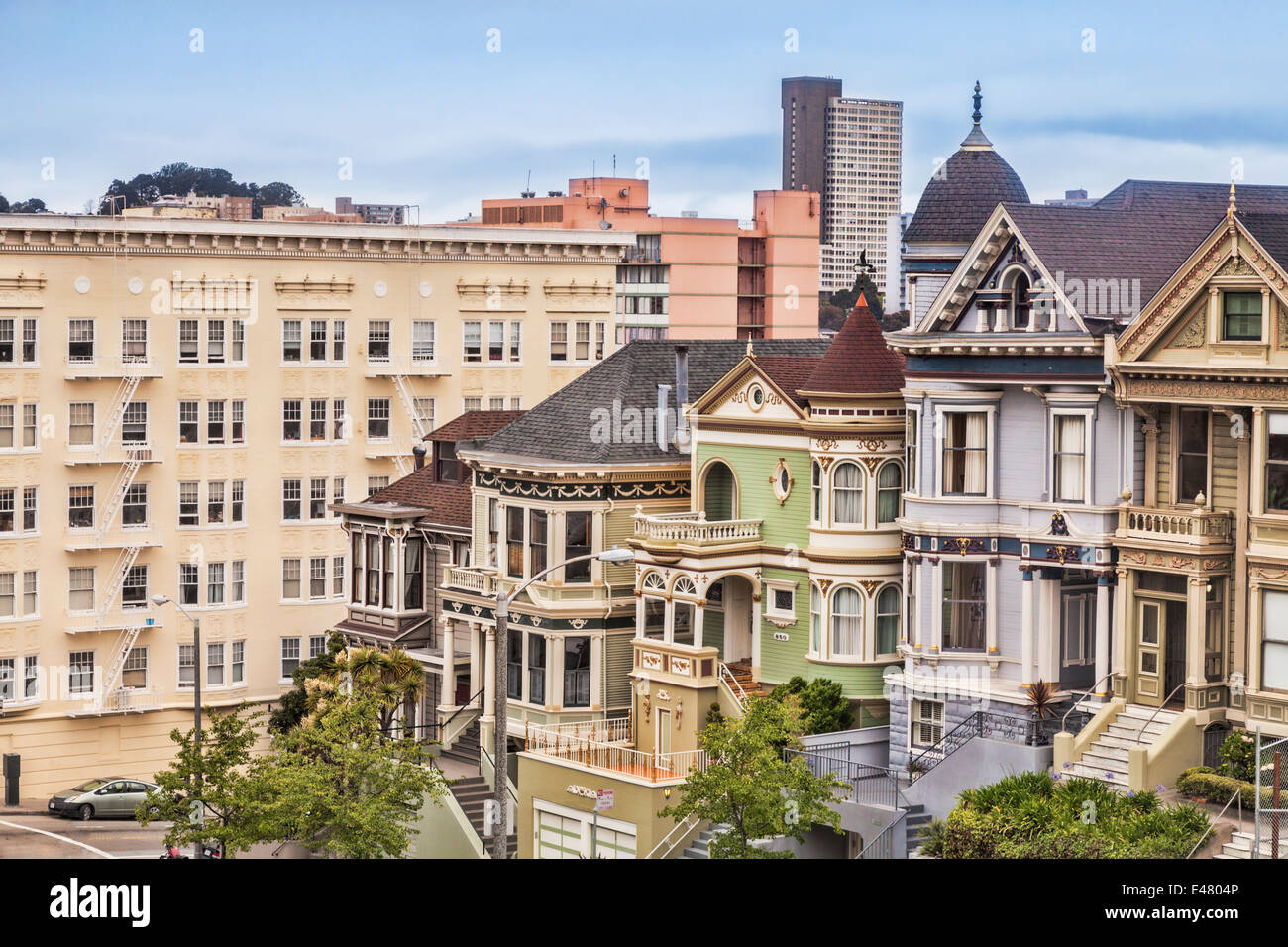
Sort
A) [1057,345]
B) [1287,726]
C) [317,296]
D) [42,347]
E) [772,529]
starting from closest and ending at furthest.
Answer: [1287,726] < [1057,345] < [772,529] < [42,347] < [317,296]

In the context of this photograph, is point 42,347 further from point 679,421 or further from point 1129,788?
point 1129,788

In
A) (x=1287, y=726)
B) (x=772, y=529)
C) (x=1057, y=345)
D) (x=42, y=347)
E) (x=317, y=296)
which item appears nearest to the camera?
(x=1287, y=726)

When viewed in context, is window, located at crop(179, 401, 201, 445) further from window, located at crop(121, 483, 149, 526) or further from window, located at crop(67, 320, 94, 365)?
window, located at crop(67, 320, 94, 365)

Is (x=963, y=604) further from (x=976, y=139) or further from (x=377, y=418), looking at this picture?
(x=377, y=418)

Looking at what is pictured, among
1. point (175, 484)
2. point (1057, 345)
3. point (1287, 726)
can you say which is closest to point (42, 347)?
point (175, 484)

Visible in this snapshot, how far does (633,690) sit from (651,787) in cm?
477

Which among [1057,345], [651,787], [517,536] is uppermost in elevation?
[1057,345]

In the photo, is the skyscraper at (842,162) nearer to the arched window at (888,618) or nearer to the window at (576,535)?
the window at (576,535)

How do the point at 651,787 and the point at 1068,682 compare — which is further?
the point at 651,787

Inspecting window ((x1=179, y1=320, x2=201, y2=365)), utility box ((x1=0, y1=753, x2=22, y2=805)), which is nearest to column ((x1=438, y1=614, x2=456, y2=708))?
utility box ((x1=0, y1=753, x2=22, y2=805))

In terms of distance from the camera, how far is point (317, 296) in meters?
70.9

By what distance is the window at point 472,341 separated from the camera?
74.4 meters

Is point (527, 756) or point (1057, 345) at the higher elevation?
point (1057, 345)

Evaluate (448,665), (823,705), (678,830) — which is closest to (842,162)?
(448,665)
